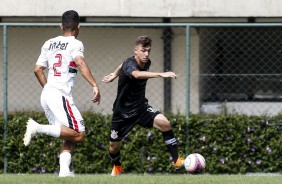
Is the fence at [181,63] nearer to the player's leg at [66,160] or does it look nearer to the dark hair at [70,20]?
the player's leg at [66,160]

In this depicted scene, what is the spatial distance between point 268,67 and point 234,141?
271cm

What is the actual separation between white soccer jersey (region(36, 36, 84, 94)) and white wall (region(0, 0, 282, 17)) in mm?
4873

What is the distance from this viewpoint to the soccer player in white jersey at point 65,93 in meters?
11.2

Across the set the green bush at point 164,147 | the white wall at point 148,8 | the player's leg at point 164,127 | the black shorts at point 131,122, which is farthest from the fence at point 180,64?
the player's leg at point 164,127

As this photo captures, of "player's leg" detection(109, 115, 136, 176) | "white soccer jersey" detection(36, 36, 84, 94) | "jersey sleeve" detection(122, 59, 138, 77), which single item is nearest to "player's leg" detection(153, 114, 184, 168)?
"player's leg" detection(109, 115, 136, 176)

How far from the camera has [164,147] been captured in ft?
49.4

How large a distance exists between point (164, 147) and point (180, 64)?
2.12m

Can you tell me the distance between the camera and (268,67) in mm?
17234

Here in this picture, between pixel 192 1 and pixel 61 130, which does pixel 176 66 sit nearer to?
pixel 192 1

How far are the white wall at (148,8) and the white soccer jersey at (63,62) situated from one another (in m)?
4.87

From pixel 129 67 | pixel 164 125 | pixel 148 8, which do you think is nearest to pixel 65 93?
pixel 129 67

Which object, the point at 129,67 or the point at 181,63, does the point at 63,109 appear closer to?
the point at 129,67

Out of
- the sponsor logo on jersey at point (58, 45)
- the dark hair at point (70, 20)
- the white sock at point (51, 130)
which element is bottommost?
the white sock at point (51, 130)

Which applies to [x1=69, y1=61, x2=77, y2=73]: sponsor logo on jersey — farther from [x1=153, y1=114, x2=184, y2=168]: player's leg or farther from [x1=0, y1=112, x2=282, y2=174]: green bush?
[x1=0, y1=112, x2=282, y2=174]: green bush
